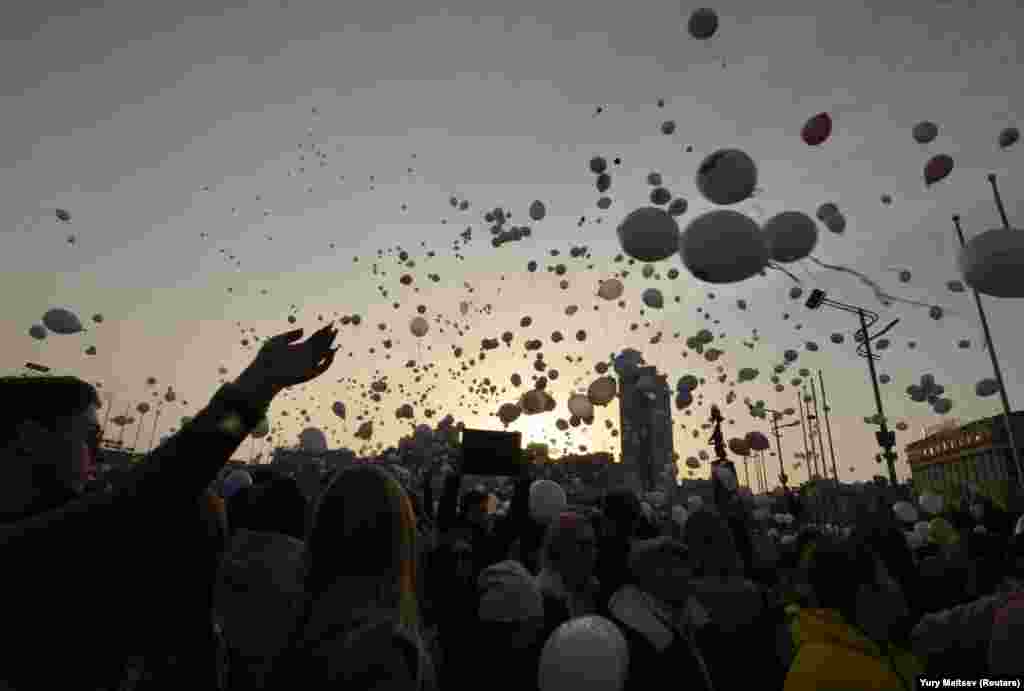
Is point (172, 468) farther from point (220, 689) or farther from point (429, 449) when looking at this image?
point (429, 449)

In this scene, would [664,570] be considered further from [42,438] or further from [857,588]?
[42,438]

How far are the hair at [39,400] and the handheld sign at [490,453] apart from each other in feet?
16.3

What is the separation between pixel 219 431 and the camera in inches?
45.5

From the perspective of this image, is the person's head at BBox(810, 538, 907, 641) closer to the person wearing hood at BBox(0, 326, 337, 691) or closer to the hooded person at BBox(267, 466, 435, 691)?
the hooded person at BBox(267, 466, 435, 691)

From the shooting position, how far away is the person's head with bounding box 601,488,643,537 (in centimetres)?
410

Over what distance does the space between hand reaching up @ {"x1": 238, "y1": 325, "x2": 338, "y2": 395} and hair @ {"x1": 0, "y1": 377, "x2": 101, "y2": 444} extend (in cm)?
50

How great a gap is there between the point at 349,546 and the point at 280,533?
119 cm

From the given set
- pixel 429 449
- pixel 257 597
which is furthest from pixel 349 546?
pixel 429 449

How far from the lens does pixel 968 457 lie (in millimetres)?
41656

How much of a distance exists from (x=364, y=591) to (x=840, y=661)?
1.96 m

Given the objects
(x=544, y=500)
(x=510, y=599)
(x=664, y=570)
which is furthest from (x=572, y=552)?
(x=544, y=500)

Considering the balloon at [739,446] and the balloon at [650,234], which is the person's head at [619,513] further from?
the balloon at [739,446]

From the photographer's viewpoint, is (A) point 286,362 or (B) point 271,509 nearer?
(A) point 286,362

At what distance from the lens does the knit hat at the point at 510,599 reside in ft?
10.2
